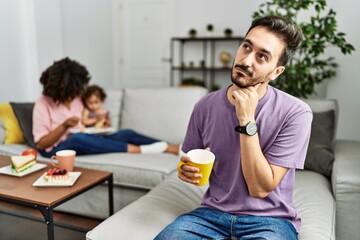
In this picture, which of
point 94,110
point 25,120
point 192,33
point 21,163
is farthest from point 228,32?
point 21,163

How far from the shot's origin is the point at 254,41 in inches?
44.8

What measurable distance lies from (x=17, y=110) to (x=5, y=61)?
1.12 m

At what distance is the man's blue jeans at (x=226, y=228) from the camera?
111cm

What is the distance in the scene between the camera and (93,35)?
4.93 m

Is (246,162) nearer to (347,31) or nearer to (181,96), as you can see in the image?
(181,96)

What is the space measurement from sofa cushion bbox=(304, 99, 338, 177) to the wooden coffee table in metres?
1.18

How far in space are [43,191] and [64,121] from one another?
36.1 inches

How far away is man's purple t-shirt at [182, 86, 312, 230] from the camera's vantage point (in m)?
1.15

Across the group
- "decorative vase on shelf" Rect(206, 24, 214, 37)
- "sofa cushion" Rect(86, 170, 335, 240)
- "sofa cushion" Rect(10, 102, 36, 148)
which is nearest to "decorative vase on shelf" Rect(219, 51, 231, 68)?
"decorative vase on shelf" Rect(206, 24, 214, 37)

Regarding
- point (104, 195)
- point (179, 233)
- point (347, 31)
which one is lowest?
point (104, 195)

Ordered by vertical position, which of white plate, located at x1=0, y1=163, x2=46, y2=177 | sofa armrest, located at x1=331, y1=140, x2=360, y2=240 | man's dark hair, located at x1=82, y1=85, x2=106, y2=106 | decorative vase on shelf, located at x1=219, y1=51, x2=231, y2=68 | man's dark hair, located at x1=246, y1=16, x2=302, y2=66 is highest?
man's dark hair, located at x1=246, y1=16, x2=302, y2=66

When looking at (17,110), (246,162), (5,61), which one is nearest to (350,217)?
(246,162)

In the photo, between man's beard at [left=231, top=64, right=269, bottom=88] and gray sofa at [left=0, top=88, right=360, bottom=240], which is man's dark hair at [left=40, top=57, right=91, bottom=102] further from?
man's beard at [left=231, top=64, right=269, bottom=88]

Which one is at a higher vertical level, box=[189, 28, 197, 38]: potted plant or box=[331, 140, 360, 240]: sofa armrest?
box=[189, 28, 197, 38]: potted plant
